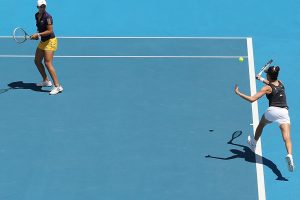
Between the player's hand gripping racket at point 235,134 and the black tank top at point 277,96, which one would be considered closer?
the black tank top at point 277,96

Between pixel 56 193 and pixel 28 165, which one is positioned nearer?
pixel 56 193

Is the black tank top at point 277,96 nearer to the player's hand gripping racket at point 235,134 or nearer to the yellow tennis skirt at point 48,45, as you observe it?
the player's hand gripping racket at point 235,134

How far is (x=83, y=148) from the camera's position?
44.6 ft

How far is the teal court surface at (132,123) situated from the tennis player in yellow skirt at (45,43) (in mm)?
438

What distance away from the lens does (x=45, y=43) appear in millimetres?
15188

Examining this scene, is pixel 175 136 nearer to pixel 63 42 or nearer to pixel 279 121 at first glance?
pixel 279 121

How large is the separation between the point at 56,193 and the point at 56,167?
826mm

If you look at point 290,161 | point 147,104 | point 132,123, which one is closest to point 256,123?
point 290,161

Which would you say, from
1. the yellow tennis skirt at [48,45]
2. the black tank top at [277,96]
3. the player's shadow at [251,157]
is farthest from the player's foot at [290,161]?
the yellow tennis skirt at [48,45]

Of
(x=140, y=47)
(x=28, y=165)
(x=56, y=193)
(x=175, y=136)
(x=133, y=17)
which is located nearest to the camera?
(x=56, y=193)

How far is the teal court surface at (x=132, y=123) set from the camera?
12.5m

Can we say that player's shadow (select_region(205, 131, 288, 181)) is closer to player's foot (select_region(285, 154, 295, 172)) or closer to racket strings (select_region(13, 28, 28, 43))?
player's foot (select_region(285, 154, 295, 172))

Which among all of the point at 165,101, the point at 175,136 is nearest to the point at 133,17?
the point at 165,101

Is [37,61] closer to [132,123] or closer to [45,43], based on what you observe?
[45,43]
